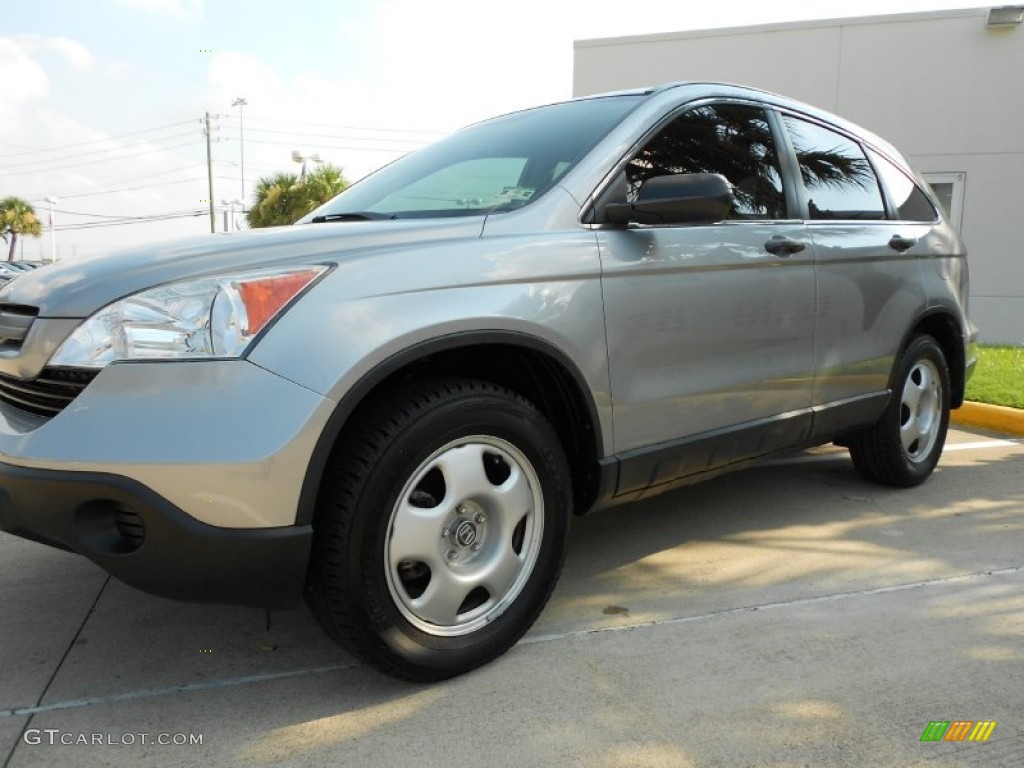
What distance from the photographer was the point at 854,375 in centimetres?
356

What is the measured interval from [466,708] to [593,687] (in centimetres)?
36

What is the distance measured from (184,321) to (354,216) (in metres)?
1.08

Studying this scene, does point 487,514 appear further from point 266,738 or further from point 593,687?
point 266,738

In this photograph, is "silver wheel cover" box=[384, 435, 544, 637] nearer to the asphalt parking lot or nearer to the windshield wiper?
the asphalt parking lot

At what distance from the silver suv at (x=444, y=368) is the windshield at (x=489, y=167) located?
0.05ft

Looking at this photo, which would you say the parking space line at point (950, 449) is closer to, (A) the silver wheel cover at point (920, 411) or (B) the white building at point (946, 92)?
(A) the silver wheel cover at point (920, 411)

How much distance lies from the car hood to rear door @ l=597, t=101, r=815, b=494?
0.62 m

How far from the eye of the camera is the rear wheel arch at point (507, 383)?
196 cm

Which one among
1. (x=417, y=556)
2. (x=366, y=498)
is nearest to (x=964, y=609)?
(x=417, y=556)

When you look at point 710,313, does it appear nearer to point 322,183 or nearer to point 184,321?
point 184,321

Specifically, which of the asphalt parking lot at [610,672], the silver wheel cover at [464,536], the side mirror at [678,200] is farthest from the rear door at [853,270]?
the silver wheel cover at [464,536]

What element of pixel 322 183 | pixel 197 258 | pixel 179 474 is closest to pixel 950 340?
pixel 197 258

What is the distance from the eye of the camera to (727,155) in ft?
10.3

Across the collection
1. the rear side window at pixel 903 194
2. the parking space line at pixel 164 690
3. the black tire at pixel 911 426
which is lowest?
the parking space line at pixel 164 690
